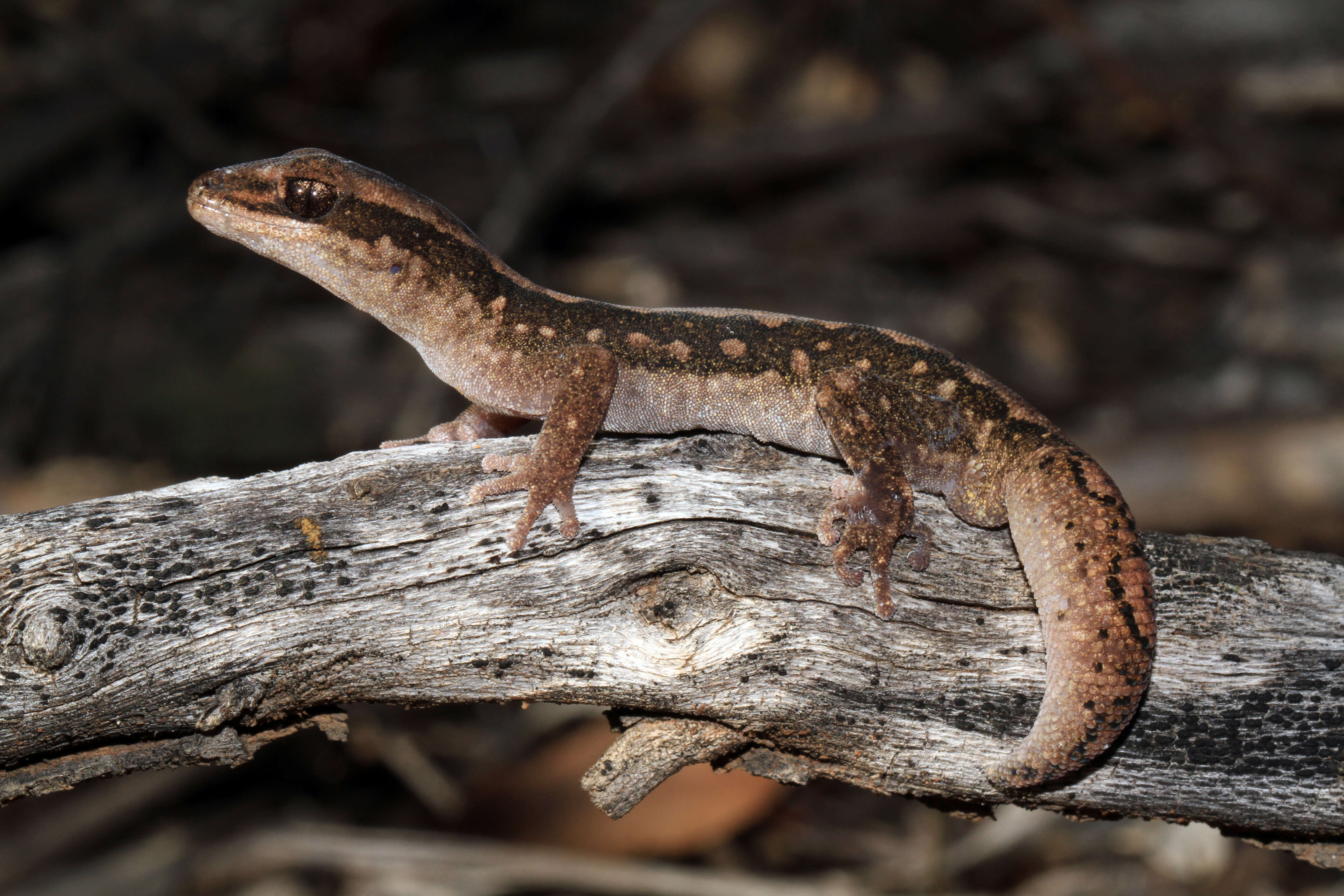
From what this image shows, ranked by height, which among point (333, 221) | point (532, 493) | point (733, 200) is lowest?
point (532, 493)

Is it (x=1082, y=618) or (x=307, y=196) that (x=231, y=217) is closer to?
(x=307, y=196)

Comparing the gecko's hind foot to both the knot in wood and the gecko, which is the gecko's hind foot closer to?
the gecko

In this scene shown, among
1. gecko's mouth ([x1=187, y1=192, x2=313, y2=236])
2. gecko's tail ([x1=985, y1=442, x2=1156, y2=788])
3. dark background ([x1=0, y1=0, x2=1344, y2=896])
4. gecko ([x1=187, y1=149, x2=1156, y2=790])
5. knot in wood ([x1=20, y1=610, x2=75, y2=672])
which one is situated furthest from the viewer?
dark background ([x1=0, y1=0, x2=1344, y2=896])

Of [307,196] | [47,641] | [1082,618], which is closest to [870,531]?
[1082,618]

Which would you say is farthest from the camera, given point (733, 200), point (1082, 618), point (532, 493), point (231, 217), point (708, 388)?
point (733, 200)

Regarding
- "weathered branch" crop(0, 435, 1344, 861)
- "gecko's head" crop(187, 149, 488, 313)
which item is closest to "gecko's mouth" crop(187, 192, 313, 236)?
"gecko's head" crop(187, 149, 488, 313)

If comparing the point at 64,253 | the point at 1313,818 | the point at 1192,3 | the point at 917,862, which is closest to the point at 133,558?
the point at 1313,818
